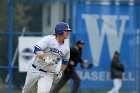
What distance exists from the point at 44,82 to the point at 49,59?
18.3 inches

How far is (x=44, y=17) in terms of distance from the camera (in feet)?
55.4

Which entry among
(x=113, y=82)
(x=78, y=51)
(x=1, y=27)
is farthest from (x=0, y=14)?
(x=113, y=82)

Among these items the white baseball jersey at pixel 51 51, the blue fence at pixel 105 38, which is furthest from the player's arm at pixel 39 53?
the blue fence at pixel 105 38

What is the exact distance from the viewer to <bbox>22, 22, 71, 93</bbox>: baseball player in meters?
9.90

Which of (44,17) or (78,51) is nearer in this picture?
(78,51)

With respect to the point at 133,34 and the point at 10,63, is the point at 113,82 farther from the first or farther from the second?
the point at 10,63

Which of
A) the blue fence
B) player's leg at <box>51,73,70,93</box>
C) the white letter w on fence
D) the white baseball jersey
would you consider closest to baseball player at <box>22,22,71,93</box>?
the white baseball jersey

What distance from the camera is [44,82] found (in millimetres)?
9969

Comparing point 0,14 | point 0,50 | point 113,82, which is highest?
point 0,14

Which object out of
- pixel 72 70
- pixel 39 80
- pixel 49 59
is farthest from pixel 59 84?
pixel 49 59

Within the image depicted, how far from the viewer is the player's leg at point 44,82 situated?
9888 millimetres

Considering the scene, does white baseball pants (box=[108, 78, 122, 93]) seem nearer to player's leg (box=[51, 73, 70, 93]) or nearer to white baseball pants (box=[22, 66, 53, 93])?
player's leg (box=[51, 73, 70, 93])

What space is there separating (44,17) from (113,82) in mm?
3002

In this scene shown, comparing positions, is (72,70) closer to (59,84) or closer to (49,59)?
(59,84)
